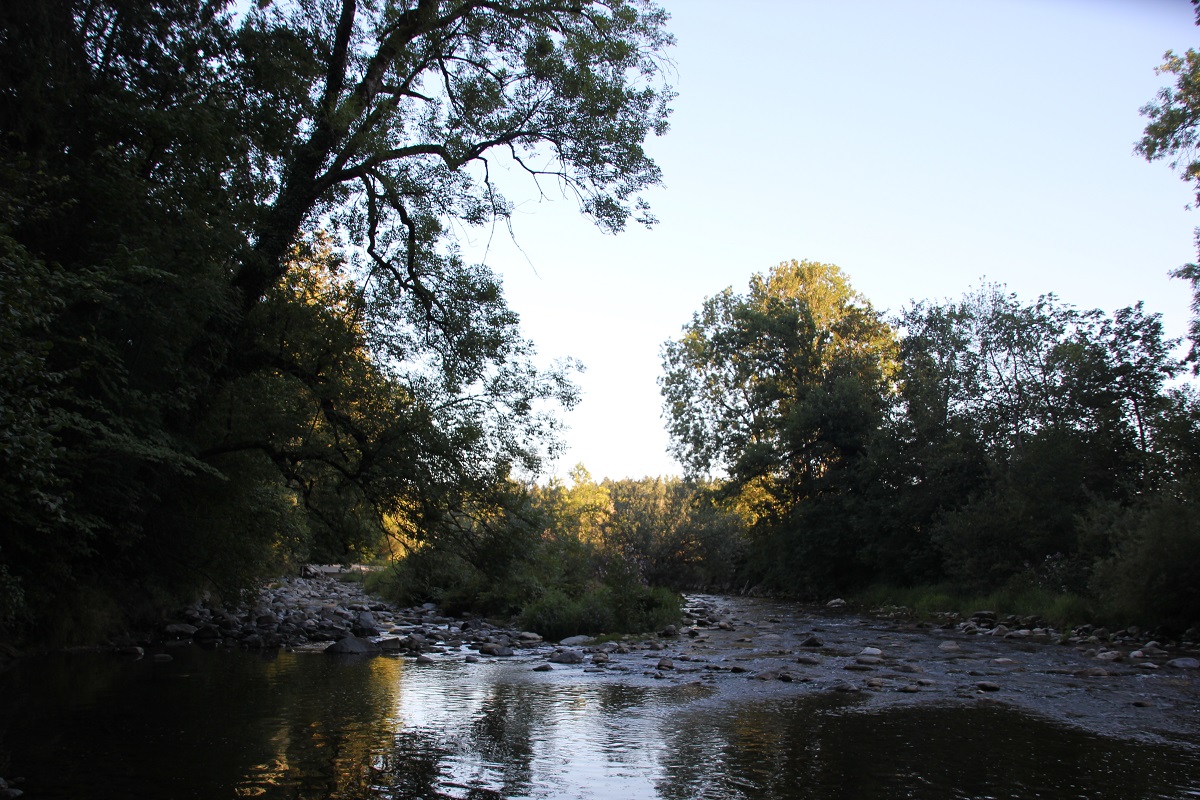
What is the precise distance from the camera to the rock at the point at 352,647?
569 inches

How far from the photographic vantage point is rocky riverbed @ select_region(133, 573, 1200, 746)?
9.96 metres

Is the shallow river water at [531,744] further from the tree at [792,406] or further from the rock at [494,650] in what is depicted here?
the tree at [792,406]

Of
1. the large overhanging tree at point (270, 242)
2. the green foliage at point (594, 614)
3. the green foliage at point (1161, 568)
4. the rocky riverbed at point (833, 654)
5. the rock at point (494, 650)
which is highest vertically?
the large overhanging tree at point (270, 242)

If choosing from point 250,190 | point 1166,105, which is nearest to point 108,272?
point 250,190

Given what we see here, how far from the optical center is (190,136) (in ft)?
40.7

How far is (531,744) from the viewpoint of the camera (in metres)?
7.28

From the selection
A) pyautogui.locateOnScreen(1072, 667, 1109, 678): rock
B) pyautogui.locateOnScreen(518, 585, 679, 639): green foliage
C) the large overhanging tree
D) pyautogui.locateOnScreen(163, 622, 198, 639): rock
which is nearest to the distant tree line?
pyautogui.locateOnScreen(1072, 667, 1109, 678): rock

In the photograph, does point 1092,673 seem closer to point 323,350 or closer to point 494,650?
point 494,650

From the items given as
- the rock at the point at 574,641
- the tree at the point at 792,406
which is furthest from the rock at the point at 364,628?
the tree at the point at 792,406

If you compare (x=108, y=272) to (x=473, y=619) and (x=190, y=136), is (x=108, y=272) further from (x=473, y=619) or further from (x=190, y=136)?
(x=473, y=619)

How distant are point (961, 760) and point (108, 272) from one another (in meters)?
10.6

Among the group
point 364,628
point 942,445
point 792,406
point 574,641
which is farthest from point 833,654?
point 792,406

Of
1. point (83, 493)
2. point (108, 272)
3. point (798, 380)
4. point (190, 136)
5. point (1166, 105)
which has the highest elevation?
point (1166, 105)

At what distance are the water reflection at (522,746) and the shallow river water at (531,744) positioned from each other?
0.09ft
